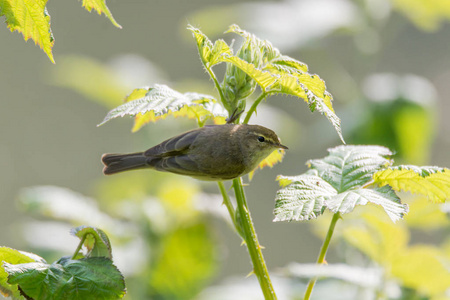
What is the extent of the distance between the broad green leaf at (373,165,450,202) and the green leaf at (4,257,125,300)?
0.56 m

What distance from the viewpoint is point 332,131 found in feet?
9.43

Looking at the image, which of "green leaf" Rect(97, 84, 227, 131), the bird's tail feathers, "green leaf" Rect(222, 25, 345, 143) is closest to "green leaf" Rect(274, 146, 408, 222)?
"green leaf" Rect(222, 25, 345, 143)

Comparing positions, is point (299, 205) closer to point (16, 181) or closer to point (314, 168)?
point (314, 168)

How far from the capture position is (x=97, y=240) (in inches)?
47.5

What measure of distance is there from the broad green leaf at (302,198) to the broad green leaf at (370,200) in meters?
0.02

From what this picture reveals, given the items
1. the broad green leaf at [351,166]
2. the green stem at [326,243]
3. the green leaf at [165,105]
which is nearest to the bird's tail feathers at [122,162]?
the green leaf at [165,105]

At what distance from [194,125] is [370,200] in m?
1.98

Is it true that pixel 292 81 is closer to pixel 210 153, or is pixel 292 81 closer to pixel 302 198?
pixel 302 198

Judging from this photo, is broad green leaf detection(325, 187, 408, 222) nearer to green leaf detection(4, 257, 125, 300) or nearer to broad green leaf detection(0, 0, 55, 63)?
green leaf detection(4, 257, 125, 300)

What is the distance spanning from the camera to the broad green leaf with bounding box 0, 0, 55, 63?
116 centimetres

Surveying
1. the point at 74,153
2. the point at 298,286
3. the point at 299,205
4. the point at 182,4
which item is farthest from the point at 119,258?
the point at 182,4

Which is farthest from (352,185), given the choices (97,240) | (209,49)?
(97,240)

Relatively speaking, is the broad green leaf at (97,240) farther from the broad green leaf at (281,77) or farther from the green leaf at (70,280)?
the broad green leaf at (281,77)

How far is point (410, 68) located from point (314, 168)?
4596 mm
